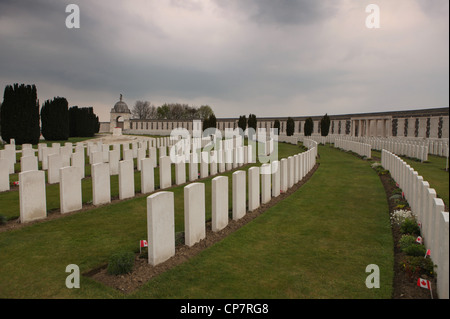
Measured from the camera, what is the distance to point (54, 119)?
33.2 meters

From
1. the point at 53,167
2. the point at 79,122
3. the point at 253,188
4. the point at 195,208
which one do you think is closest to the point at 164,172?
the point at 253,188

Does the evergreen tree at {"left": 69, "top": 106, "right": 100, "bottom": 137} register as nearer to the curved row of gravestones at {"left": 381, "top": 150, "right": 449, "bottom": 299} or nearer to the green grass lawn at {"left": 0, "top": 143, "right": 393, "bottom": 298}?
the green grass lawn at {"left": 0, "top": 143, "right": 393, "bottom": 298}

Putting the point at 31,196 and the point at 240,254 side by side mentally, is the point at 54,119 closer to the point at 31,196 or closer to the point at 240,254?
the point at 31,196

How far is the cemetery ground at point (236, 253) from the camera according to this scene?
4219 mm

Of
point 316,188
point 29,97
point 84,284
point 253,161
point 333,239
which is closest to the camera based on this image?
point 84,284

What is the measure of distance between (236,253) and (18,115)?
1150 inches

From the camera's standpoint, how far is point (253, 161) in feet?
62.1

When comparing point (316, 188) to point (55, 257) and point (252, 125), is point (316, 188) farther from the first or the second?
point (252, 125)

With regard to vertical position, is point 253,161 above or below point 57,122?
below

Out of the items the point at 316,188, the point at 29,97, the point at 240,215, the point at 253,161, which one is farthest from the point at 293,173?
the point at 29,97

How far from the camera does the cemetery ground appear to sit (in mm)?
4219

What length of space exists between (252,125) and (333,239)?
36.5 metres
